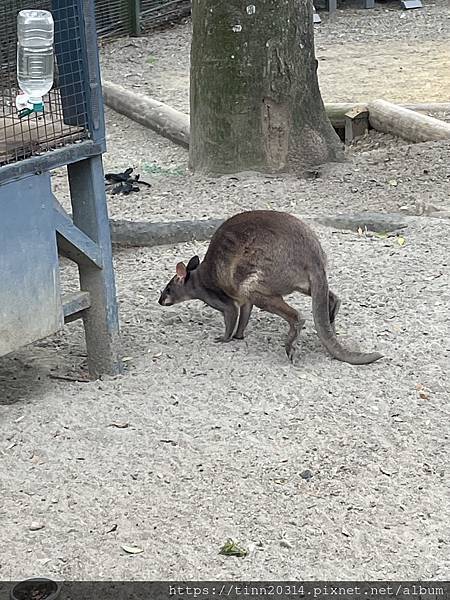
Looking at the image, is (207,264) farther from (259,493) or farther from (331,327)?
(259,493)

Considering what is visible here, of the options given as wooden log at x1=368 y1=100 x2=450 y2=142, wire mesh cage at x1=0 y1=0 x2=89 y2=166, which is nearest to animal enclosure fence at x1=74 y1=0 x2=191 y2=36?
wooden log at x1=368 y1=100 x2=450 y2=142

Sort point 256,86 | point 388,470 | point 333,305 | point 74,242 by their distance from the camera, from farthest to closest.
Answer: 1. point 256,86
2. point 333,305
3. point 74,242
4. point 388,470

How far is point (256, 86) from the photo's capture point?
8484mm

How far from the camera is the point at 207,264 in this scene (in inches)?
227

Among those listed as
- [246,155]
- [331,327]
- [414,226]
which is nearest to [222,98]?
[246,155]

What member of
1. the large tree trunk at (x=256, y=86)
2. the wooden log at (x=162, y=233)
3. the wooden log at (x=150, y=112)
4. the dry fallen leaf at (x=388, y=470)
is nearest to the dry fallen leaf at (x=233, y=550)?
the dry fallen leaf at (x=388, y=470)

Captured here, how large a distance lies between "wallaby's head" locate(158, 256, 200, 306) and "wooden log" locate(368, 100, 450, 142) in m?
3.88

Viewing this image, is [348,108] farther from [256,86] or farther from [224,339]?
[224,339]

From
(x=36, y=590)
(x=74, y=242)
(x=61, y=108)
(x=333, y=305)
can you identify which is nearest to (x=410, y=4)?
(x=333, y=305)

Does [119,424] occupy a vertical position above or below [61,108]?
below

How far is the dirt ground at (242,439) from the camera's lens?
3846 mm

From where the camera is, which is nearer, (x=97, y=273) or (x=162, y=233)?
(x=97, y=273)

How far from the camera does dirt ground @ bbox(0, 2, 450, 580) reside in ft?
12.6

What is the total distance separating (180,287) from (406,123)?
424 centimetres
